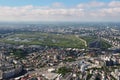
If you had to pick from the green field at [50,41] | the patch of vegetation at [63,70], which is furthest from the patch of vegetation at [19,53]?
the green field at [50,41]

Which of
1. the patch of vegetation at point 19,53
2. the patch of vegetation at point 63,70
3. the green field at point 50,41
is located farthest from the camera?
the green field at point 50,41

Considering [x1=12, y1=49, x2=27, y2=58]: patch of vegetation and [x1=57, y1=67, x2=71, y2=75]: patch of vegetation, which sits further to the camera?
[x1=12, y1=49, x2=27, y2=58]: patch of vegetation

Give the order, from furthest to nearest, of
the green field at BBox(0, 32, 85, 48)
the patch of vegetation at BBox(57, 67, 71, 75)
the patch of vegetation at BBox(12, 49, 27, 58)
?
the green field at BBox(0, 32, 85, 48) → the patch of vegetation at BBox(12, 49, 27, 58) → the patch of vegetation at BBox(57, 67, 71, 75)

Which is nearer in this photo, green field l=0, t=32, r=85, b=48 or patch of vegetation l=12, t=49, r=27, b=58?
patch of vegetation l=12, t=49, r=27, b=58

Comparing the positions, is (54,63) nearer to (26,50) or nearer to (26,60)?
(26,60)

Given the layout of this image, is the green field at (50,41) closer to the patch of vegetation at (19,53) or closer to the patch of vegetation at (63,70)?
the patch of vegetation at (19,53)

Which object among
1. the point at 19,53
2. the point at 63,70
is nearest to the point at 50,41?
the point at 19,53

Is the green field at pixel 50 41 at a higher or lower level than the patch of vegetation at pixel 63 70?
lower

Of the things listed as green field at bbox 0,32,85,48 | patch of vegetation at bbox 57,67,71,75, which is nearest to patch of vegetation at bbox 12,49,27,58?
patch of vegetation at bbox 57,67,71,75

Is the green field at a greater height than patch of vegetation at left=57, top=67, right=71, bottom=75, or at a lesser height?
lesser

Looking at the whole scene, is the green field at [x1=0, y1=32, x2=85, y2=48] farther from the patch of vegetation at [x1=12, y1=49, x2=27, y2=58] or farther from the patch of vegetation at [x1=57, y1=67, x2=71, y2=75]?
the patch of vegetation at [x1=57, y1=67, x2=71, y2=75]

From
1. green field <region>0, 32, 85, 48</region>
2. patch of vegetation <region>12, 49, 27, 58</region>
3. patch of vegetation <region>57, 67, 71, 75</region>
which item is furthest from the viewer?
green field <region>0, 32, 85, 48</region>

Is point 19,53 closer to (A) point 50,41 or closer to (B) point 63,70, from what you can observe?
(B) point 63,70
